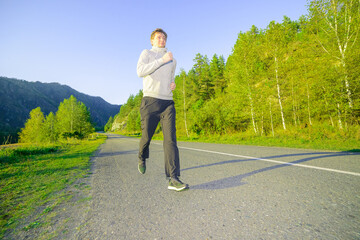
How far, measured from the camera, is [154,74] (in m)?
2.70

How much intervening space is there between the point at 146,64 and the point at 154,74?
0.20 m

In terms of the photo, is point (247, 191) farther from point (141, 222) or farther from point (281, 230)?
point (141, 222)

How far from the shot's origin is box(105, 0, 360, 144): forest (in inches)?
386

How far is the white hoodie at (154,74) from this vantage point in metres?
2.58

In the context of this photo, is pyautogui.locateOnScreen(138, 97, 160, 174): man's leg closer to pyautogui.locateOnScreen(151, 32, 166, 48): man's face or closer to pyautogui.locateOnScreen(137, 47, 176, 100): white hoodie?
pyautogui.locateOnScreen(137, 47, 176, 100): white hoodie

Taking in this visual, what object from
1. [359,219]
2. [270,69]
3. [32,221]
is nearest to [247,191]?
[359,219]

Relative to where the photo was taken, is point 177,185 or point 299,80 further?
point 299,80

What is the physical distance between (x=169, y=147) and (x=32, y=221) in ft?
5.73

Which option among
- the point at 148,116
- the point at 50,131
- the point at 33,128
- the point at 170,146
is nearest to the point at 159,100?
the point at 148,116

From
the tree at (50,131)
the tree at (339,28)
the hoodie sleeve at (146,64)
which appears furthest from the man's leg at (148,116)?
the tree at (50,131)

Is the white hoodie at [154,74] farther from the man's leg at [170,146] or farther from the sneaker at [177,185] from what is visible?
the sneaker at [177,185]

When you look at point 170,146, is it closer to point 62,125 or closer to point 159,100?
point 159,100

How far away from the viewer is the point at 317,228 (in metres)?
1.34

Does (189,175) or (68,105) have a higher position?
(68,105)
